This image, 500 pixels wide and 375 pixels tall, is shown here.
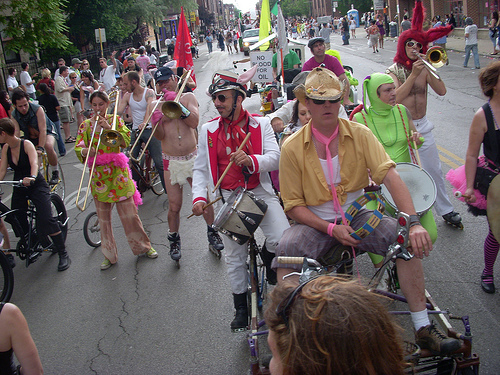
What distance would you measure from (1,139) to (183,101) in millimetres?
2285

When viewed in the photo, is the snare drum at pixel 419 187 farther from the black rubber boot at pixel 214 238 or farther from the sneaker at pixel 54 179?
the sneaker at pixel 54 179

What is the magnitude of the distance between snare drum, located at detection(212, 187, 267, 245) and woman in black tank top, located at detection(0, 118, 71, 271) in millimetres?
3437

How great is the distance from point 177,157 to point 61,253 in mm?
2014

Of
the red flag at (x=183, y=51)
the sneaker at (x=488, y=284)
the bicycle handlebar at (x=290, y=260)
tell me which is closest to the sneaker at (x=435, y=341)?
the bicycle handlebar at (x=290, y=260)

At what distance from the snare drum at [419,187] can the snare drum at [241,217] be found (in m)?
1.05

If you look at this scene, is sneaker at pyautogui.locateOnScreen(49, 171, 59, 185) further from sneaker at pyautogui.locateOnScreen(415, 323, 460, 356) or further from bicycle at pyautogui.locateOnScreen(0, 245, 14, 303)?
sneaker at pyautogui.locateOnScreen(415, 323, 460, 356)

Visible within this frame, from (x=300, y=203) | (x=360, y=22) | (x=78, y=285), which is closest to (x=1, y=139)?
(x=78, y=285)

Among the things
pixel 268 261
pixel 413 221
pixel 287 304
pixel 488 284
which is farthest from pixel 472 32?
pixel 287 304

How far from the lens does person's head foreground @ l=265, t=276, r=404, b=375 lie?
1.48 m

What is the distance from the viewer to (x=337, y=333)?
1.48m

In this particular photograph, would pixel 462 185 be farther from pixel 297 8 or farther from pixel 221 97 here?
pixel 297 8

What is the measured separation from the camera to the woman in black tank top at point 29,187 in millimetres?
6090

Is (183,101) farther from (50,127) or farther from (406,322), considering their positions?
(50,127)

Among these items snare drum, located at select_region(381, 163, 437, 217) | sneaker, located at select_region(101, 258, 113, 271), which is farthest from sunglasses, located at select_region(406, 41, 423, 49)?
sneaker, located at select_region(101, 258, 113, 271)
